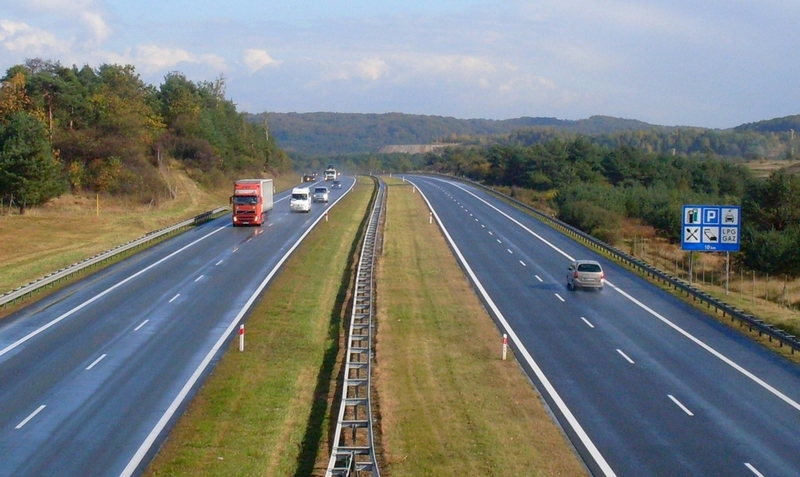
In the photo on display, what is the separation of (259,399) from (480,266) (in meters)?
25.0

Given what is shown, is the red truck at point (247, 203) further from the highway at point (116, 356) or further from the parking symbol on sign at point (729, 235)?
the parking symbol on sign at point (729, 235)

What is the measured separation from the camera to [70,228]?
183 feet

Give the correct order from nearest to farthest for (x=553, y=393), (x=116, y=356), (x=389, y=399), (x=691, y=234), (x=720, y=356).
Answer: (x=389, y=399) → (x=553, y=393) → (x=116, y=356) → (x=720, y=356) → (x=691, y=234)

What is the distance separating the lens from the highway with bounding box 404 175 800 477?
1695 centimetres

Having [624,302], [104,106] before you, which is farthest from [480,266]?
[104,106]

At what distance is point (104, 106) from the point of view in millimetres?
78688

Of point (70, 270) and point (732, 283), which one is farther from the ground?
point (70, 270)

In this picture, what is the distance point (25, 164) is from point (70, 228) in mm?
6783

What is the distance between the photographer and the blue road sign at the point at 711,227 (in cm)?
4050

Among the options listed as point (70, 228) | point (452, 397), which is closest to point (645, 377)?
point (452, 397)

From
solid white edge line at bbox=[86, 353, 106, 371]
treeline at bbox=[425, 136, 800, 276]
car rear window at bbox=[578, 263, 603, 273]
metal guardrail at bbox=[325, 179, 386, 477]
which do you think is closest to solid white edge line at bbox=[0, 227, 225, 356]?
solid white edge line at bbox=[86, 353, 106, 371]

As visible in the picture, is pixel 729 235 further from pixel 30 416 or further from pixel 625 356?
pixel 30 416

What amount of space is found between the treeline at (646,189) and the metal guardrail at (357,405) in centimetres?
2868

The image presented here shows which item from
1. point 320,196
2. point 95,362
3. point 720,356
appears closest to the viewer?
point 95,362
